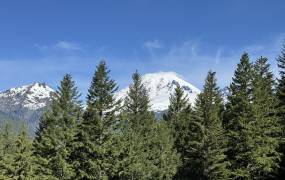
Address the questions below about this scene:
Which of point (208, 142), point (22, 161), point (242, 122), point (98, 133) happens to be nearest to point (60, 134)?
point (98, 133)

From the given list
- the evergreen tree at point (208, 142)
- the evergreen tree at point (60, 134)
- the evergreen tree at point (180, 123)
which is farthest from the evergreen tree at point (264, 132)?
the evergreen tree at point (60, 134)

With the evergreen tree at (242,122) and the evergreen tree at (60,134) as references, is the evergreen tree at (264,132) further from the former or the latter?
the evergreen tree at (60,134)

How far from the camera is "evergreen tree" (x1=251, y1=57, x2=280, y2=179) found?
57125 mm

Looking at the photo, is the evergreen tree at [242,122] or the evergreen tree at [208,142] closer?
the evergreen tree at [242,122]

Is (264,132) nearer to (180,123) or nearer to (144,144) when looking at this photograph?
(144,144)

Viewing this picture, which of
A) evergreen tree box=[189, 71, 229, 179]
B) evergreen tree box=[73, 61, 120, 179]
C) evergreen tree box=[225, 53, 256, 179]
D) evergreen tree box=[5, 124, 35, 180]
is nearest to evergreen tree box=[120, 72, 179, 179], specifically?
evergreen tree box=[73, 61, 120, 179]

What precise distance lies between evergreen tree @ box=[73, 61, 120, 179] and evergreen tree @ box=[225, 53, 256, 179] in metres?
14.2

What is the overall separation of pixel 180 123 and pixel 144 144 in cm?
1128

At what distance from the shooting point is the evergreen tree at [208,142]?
6118 cm

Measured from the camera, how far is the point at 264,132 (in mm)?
58531

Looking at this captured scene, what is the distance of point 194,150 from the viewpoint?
207ft

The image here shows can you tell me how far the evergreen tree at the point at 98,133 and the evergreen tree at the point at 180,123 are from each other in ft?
39.8

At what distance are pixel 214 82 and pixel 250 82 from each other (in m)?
7.77

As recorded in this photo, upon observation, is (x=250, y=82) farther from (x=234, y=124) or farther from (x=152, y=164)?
(x=152, y=164)
